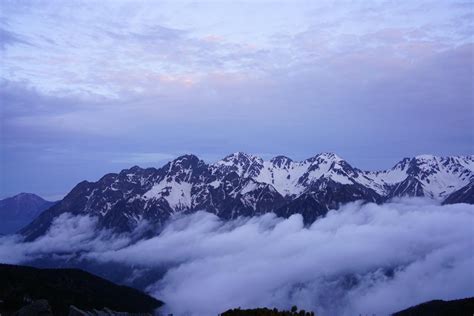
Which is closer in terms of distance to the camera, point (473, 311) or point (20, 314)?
point (20, 314)

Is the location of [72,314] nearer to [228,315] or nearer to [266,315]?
[228,315]

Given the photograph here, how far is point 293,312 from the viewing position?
153 feet

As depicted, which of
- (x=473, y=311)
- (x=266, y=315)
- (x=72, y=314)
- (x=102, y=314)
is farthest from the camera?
(x=473, y=311)

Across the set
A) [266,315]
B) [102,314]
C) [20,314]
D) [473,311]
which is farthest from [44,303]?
[473,311]

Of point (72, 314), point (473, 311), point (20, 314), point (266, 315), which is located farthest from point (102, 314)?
point (473, 311)

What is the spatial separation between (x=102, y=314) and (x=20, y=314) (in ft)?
27.1

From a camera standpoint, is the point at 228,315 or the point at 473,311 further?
the point at 473,311

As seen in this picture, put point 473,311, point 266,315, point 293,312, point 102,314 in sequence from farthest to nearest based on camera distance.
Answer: point 473,311, point 102,314, point 293,312, point 266,315

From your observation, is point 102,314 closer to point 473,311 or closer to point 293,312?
point 293,312

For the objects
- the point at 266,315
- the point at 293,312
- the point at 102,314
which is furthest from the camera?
the point at 102,314

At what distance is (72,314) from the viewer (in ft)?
173

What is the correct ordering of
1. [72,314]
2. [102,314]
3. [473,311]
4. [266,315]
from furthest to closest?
[473,311] < [102,314] < [72,314] < [266,315]

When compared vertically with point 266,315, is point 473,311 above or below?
below

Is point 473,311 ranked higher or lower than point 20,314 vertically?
lower
